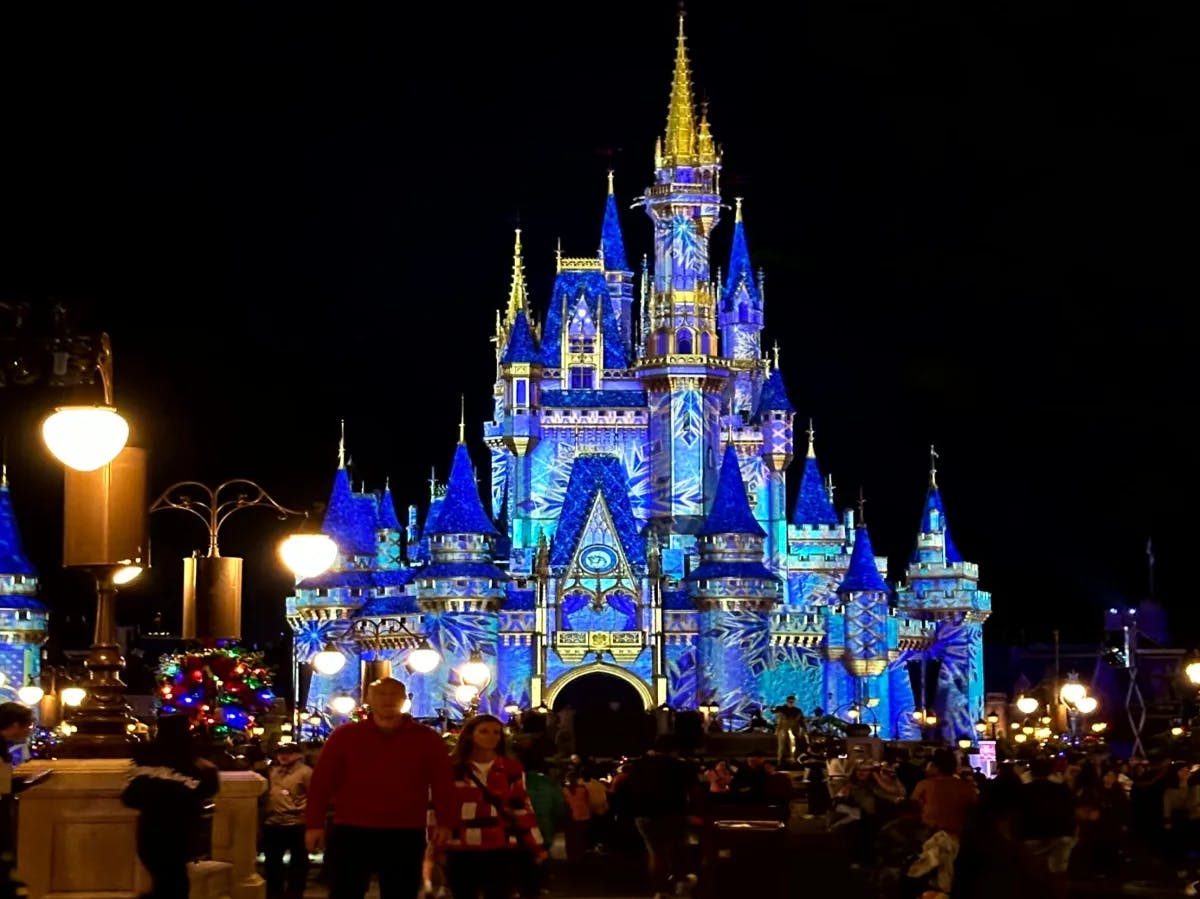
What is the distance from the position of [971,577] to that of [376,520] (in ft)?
A: 65.2

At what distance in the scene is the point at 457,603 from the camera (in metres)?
74.8

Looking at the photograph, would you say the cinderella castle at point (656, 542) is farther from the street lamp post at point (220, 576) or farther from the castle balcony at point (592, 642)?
the street lamp post at point (220, 576)

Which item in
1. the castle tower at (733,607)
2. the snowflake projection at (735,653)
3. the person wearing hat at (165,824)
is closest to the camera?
the person wearing hat at (165,824)

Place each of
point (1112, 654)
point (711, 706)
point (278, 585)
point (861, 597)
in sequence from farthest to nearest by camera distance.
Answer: point (278, 585) → point (861, 597) → point (711, 706) → point (1112, 654)

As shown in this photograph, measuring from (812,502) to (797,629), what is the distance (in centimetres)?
952

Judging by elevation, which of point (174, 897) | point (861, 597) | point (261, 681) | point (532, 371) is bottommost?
point (174, 897)

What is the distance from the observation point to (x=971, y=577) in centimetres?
8638

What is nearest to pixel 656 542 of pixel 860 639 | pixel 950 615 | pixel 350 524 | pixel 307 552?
pixel 860 639

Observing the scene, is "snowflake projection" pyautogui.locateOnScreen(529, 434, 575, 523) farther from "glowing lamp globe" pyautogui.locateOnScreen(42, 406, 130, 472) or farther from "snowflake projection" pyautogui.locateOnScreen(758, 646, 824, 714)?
"glowing lamp globe" pyautogui.locateOnScreen(42, 406, 130, 472)

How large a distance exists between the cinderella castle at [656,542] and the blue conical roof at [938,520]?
13cm

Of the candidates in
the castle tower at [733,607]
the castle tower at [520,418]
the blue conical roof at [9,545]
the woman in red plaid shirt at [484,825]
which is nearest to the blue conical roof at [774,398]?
the castle tower at [520,418]

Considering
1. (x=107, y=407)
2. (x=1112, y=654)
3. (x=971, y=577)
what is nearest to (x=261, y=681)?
(x=107, y=407)

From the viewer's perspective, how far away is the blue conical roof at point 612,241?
8725 centimetres

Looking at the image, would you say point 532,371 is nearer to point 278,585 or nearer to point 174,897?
point 278,585
